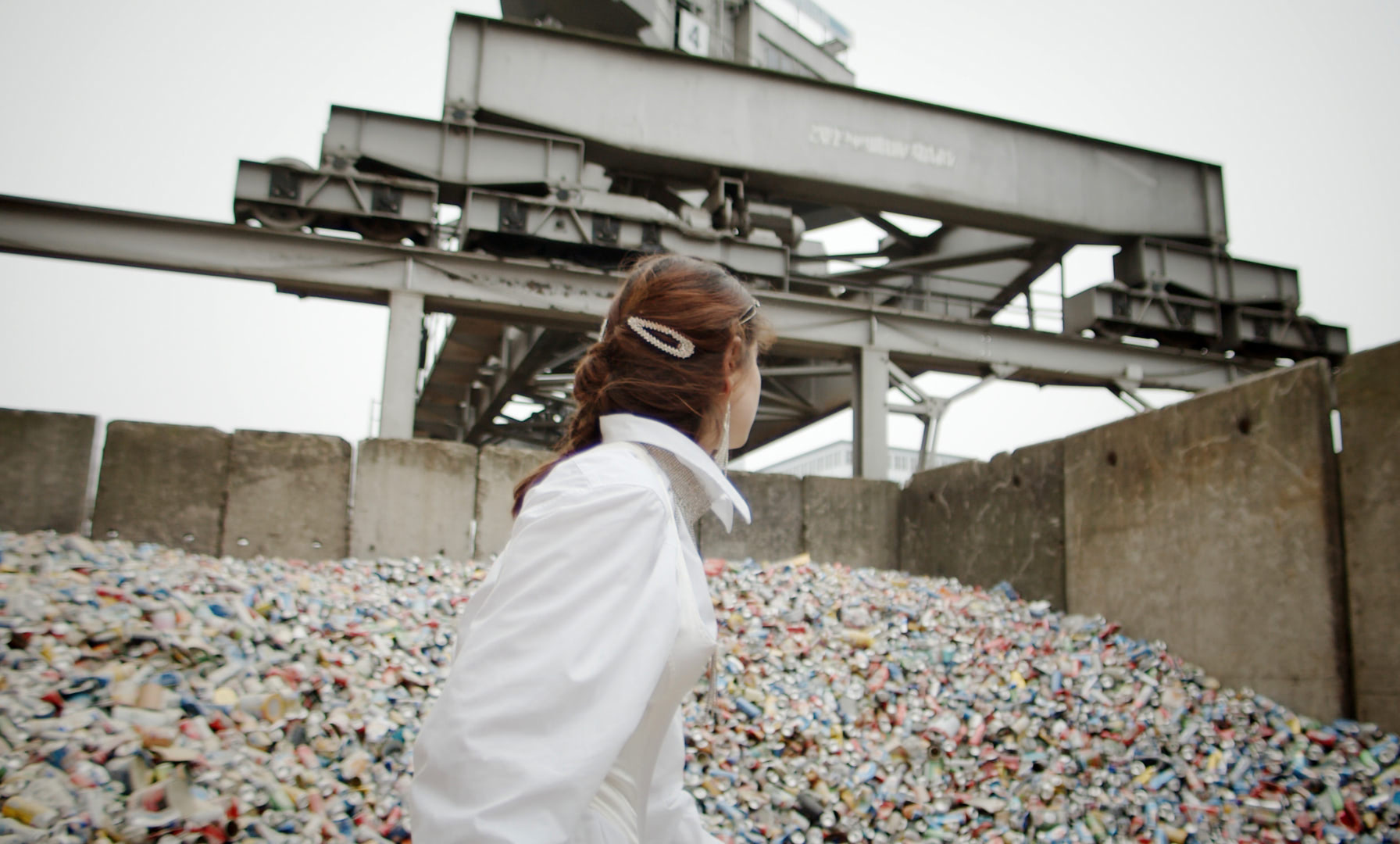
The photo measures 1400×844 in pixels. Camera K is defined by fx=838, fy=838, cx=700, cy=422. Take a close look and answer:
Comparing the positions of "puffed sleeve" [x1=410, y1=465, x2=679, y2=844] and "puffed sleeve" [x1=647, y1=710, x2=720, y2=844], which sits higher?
"puffed sleeve" [x1=410, y1=465, x2=679, y2=844]

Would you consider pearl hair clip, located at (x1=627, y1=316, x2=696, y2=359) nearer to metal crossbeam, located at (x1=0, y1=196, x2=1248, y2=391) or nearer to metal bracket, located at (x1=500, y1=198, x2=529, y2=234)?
metal crossbeam, located at (x1=0, y1=196, x2=1248, y2=391)

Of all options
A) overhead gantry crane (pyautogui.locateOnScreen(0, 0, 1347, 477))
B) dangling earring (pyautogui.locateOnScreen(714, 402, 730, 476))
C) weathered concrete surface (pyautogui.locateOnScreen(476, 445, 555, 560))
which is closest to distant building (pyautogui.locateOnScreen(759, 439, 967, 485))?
overhead gantry crane (pyautogui.locateOnScreen(0, 0, 1347, 477))

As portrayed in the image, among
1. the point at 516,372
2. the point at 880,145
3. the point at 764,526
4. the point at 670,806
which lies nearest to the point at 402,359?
the point at 764,526

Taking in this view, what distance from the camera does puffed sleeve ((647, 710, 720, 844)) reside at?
4.35ft

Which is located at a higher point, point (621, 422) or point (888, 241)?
point (888, 241)

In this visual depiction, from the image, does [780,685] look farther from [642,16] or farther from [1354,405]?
[642,16]

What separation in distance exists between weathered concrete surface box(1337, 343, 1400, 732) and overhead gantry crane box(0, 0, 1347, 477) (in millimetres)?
6976

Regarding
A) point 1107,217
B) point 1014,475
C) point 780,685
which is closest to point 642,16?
point 1107,217

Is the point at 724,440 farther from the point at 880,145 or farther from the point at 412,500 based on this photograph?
the point at 880,145

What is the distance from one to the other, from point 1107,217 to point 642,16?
787cm

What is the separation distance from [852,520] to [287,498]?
4.52m

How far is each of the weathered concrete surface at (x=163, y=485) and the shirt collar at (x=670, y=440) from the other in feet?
18.4

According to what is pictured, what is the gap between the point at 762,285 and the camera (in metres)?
11.4

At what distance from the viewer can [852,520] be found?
24.2 feet
